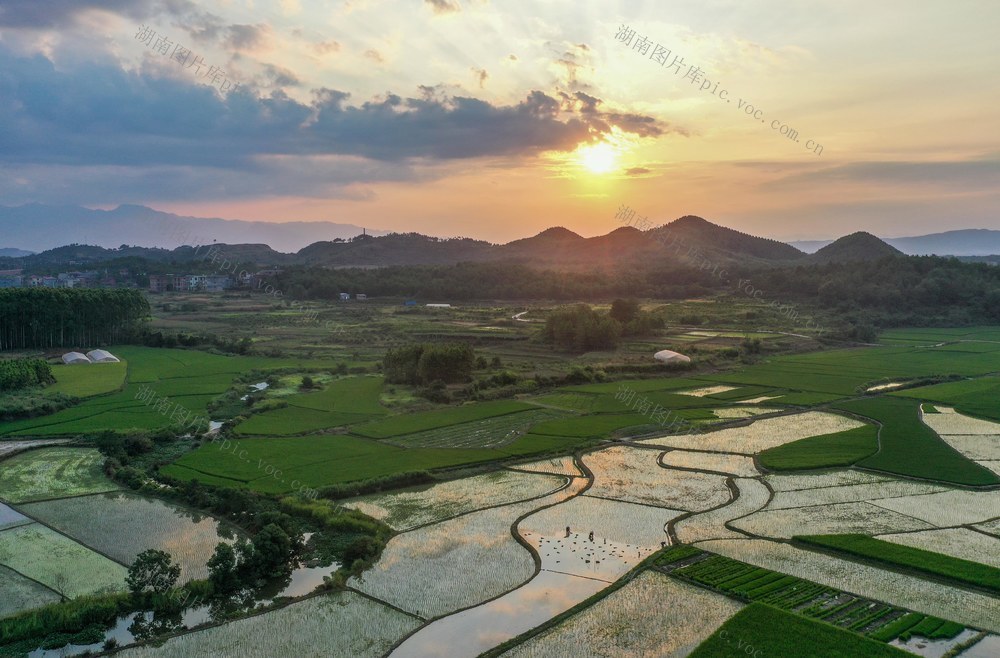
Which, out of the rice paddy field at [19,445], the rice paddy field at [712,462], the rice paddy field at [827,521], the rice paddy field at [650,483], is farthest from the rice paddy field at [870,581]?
the rice paddy field at [19,445]

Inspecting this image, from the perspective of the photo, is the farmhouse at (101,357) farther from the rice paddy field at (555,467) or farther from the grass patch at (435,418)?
the rice paddy field at (555,467)

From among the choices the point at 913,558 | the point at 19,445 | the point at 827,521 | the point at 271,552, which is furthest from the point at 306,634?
the point at 19,445

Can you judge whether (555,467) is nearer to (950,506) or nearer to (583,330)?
(950,506)

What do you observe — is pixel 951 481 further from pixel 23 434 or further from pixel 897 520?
pixel 23 434

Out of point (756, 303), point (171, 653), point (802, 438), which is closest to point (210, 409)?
point (171, 653)

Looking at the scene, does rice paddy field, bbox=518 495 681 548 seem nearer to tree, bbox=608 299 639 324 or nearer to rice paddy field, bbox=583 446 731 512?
rice paddy field, bbox=583 446 731 512

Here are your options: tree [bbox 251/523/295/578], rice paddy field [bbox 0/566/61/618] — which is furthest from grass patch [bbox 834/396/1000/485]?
rice paddy field [bbox 0/566/61/618]
